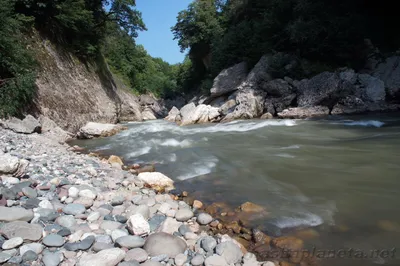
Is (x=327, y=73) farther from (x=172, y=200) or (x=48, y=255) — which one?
(x=48, y=255)

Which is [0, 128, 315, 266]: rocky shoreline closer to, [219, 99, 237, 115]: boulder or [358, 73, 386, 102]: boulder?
[358, 73, 386, 102]: boulder

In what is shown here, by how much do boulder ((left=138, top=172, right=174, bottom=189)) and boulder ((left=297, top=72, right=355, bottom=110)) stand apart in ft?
33.1

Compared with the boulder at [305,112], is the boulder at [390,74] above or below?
above

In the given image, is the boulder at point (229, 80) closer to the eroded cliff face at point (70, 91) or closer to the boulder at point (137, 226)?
the eroded cliff face at point (70, 91)

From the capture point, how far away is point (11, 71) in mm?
8570

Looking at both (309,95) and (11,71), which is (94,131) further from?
(309,95)

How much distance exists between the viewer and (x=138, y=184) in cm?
421

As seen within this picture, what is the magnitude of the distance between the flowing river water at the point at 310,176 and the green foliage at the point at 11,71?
2.93m

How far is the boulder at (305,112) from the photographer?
11844 millimetres

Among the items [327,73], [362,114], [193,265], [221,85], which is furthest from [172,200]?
[221,85]

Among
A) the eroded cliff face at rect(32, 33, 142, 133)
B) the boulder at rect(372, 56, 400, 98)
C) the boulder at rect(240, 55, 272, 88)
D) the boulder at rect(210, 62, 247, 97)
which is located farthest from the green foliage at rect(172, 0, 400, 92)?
the eroded cliff face at rect(32, 33, 142, 133)

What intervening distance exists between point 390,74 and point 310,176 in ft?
36.7

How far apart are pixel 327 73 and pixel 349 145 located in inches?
321

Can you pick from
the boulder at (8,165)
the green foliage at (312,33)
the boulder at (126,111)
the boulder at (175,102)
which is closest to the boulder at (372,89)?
the green foliage at (312,33)
